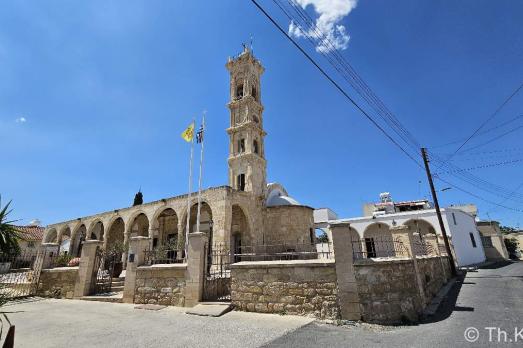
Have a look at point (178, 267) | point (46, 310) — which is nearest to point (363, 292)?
point (178, 267)

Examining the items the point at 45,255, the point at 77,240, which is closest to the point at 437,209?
the point at 45,255

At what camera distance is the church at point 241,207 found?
19.8 metres

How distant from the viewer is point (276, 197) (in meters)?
24.1

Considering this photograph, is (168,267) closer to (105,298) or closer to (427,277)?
(105,298)

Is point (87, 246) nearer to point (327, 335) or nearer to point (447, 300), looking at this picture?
point (327, 335)

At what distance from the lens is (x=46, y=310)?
870 cm

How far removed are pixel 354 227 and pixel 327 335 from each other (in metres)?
22.7

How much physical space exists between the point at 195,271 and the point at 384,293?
5477mm

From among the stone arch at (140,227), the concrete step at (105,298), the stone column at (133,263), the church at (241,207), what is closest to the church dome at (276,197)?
the church at (241,207)

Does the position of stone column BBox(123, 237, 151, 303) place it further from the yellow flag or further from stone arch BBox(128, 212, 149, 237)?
stone arch BBox(128, 212, 149, 237)

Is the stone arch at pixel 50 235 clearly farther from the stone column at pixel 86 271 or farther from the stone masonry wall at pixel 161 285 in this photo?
the stone masonry wall at pixel 161 285

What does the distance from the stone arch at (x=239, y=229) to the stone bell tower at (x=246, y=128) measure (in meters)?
1.93

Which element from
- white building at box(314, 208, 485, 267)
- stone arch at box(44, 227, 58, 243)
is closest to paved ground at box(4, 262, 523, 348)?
white building at box(314, 208, 485, 267)

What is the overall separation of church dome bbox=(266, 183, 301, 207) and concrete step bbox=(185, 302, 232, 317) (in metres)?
14.8
